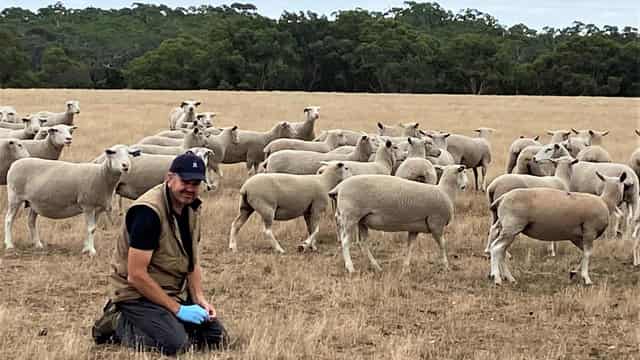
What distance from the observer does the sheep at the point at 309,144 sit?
17.6 meters

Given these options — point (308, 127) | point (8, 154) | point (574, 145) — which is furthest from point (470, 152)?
point (8, 154)

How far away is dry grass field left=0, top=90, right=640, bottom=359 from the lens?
7.90m

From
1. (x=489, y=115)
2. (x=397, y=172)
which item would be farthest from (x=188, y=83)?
(x=397, y=172)

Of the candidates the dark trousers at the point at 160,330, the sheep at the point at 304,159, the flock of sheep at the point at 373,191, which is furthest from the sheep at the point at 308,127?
the dark trousers at the point at 160,330

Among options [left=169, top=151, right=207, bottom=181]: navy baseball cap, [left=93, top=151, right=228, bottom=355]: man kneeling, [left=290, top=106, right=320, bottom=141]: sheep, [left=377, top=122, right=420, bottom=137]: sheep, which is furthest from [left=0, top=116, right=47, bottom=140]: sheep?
[left=169, top=151, right=207, bottom=181]: navy baseball cap

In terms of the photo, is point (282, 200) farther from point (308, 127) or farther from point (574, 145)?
point (308, 127)

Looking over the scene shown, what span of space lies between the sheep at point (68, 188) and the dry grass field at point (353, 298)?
20.3 inches

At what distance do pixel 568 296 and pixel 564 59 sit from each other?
69.8 metres

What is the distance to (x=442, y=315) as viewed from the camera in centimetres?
923

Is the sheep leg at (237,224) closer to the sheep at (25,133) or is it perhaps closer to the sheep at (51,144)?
the sheep at (51,144)

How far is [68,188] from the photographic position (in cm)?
1177

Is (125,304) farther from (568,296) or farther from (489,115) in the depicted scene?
(489,115)

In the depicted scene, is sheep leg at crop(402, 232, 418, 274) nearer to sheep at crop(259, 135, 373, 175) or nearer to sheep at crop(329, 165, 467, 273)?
sheep at crop(329, 165, 467, 273)

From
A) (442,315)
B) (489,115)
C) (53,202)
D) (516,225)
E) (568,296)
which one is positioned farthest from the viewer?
(489,115)
